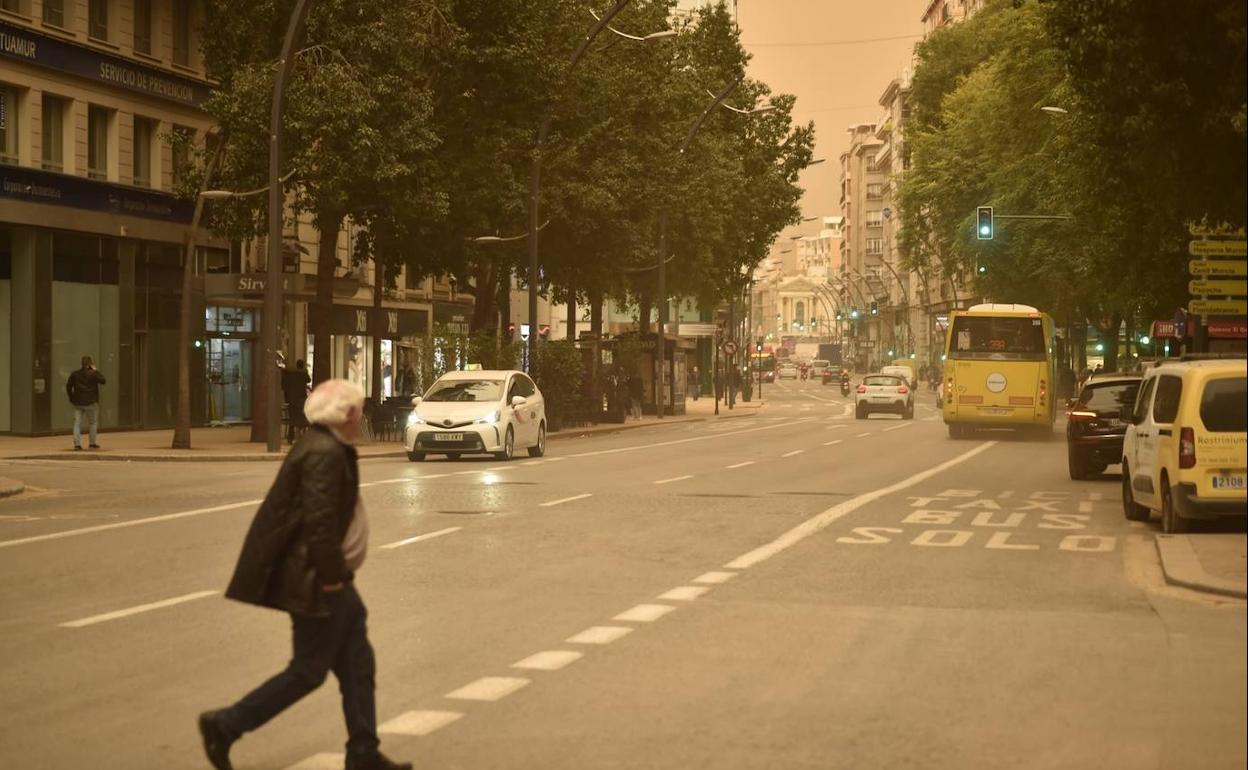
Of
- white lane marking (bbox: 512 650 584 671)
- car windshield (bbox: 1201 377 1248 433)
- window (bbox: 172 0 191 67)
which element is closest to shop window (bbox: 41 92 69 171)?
window (bbox: 172 0 191 67)

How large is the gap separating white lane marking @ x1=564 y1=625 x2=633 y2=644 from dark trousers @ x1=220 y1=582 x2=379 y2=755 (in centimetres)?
361

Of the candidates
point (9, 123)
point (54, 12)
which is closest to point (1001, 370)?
point (54, 12)

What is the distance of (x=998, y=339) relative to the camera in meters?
46.5

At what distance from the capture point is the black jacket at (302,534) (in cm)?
739

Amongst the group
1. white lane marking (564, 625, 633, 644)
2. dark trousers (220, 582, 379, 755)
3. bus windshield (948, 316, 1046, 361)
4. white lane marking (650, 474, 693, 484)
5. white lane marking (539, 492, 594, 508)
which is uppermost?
bus windshield (948, 316, 1046, 361)

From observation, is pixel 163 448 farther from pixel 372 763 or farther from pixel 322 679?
pixel 372 763

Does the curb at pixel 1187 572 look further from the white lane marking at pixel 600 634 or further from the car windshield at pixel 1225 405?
the white lane marking at pixel 600 634

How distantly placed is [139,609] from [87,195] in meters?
31.0

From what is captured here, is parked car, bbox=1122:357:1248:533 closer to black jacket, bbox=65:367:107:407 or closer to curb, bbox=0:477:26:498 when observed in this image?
curb, bbox=0:477:26:498

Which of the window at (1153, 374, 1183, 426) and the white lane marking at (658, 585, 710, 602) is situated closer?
the white lane marking at (658, 585, 710, 602)

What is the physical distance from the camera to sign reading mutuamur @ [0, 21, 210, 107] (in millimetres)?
39188

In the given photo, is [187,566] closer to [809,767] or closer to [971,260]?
[809,767]

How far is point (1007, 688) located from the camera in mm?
9492

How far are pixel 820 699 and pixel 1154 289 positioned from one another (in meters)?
24.4
